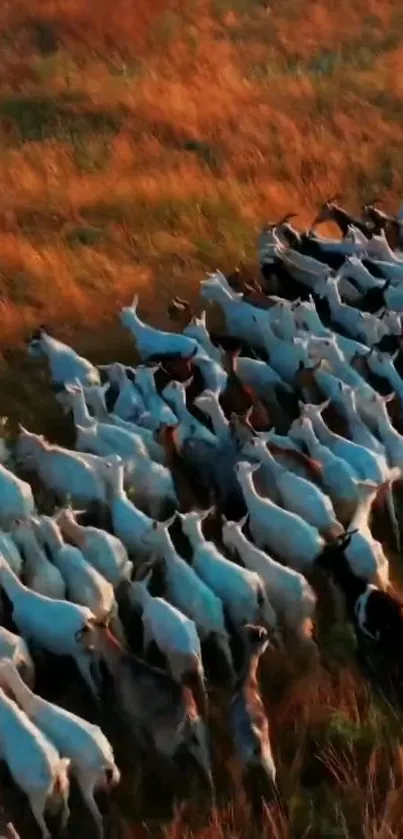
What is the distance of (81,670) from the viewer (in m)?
5.59

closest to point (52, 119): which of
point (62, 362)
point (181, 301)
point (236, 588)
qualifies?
point (181, 301)

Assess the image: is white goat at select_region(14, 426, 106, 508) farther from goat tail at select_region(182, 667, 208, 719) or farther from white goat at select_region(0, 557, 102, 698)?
goat tail at select_region(182, 667, 208, 719)

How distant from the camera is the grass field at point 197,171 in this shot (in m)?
5.42

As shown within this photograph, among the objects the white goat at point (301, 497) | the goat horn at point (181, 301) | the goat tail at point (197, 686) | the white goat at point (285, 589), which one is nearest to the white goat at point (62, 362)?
the goat horn at point (181, 301)

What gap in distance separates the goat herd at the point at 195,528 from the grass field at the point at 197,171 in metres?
0.28

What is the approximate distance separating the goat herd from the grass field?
28cm

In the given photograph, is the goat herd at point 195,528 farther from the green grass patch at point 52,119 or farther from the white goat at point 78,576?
the green grass patch at point 52,119

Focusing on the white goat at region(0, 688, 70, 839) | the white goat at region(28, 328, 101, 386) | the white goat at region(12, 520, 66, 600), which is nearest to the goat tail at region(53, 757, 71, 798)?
the white goat at region(0, 688, 70, 839)

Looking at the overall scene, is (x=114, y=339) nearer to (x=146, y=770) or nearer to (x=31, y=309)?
(x=31, y=309)

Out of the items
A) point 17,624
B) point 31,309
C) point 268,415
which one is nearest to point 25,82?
point 31,309

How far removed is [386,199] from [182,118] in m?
2.81

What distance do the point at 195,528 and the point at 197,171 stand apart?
7.14 m

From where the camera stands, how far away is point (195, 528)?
6.11m

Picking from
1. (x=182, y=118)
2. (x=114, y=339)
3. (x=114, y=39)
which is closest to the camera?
(x=114, y=339)
